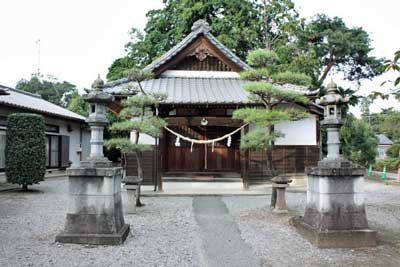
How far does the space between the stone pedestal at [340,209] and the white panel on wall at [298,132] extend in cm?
813

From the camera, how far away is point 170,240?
20.7 ft

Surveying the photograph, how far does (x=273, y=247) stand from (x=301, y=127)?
368 inches

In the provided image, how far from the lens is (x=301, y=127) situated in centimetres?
1451

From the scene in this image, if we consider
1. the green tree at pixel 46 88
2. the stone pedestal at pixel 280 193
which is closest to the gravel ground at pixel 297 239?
the stone pedestal at pixel 280 193

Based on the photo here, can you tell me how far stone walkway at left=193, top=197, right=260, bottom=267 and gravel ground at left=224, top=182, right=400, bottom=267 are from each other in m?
0.17

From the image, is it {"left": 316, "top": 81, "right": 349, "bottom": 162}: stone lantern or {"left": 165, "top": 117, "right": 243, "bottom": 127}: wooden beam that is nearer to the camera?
{"left": 316, "top": 81, "right": 349, "bottom": 162}: stone lantern

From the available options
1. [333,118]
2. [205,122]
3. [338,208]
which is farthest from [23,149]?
[338,208]

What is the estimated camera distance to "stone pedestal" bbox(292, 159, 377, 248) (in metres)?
5.94

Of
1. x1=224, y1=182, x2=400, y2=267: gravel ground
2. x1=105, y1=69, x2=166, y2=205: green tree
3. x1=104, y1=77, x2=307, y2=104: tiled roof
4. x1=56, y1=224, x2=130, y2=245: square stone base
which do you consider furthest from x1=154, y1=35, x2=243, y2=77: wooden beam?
x1=56, y1=224, x2=130, y2=245: square stone base

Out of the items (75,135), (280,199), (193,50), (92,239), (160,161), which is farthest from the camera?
(75,135)

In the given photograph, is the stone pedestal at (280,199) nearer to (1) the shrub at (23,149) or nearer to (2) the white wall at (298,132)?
(2) the white wall at (298,132)

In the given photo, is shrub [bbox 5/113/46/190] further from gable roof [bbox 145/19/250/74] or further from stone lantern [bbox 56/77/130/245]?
stone lantern [bbox 56/77/130/245]

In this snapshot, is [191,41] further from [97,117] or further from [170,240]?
[170,240]

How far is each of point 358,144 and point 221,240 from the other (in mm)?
20829
